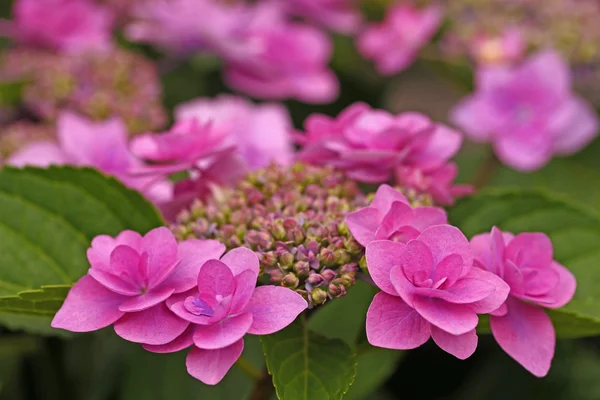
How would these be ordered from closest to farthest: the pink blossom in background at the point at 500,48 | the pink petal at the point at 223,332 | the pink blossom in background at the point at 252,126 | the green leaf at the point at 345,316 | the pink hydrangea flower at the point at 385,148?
the pink petal at the point at 223,332 < the pink hydrangea flower at the point at 385,148 < the green leaf at the point at 345,316 < the pink blossom in background at the point at 252,126 < the pink blossom in background at the point at 500,48

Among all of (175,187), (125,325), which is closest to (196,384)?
(175,187)

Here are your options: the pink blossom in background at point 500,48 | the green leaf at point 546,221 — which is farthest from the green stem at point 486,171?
the green leaf at point 546,221

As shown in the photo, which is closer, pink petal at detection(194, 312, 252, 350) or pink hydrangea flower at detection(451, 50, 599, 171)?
pink petal at detection(194, 312, 252, 350)

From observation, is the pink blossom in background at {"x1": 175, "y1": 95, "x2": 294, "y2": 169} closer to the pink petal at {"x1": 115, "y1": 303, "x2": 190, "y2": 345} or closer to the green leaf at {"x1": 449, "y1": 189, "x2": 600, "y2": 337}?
the green leaf at {"x1": 449, "y1": 189, "x2": 600, "y2": 337}

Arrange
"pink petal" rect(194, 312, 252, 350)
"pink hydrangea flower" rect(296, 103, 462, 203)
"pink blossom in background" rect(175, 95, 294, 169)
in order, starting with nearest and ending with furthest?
1. "pink petal" rect(194, 312, 252, 350)
2. "pink hydrangea flower" rect(296, 103, 462, 203)
3. "pink blossom in background" rect(175, 95, 294, 169)

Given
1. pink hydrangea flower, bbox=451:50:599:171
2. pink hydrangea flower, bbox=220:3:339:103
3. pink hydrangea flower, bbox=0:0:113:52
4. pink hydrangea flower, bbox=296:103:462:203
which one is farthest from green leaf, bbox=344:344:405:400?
pink hydrangea flower, bbox=0:0:113:52

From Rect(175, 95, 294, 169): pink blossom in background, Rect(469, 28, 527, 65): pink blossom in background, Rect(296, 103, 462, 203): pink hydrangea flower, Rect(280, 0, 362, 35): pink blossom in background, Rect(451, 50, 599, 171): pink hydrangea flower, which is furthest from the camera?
Rect(280, 0, 362, 35): pink blossom in background

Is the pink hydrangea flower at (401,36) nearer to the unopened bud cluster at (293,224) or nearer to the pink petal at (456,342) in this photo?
the unopened bud cluster at (293,224)

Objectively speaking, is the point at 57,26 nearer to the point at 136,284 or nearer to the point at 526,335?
the point at 136,284

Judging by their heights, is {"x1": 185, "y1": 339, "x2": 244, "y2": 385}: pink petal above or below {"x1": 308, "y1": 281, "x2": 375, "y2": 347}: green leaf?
above

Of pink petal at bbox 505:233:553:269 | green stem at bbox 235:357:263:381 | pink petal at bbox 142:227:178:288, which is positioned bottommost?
green stem at bbox 235:357:263:381
